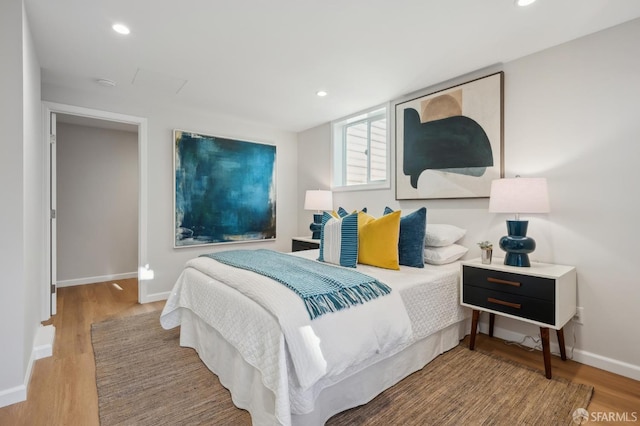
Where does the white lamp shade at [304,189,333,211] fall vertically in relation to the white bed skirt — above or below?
above

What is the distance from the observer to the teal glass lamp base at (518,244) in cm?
217

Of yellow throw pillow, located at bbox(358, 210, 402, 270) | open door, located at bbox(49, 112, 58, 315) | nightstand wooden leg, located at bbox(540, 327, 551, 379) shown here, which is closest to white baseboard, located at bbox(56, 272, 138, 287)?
open door, located at bbox(49, 112, 58, 315)

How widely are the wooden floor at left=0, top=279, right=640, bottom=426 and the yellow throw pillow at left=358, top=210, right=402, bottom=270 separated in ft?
3.55

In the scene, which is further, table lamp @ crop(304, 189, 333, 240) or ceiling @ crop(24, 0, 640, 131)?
table lamp @ crop(304, 189, 333, 240)

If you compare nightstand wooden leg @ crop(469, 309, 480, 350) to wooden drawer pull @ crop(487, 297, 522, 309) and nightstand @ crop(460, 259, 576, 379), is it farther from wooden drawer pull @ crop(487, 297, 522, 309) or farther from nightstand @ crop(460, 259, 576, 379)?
wooden drawer pull @ crop(487, 297, 522, 309)

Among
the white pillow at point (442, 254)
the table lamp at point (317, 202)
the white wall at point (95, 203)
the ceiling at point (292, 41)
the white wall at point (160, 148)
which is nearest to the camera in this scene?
the ceiling at point (292, 41)

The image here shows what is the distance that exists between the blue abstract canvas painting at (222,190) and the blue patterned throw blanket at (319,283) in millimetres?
1781

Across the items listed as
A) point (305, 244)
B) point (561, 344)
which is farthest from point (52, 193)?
point (561, 344)

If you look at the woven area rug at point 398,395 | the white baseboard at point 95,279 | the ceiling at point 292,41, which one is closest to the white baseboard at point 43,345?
the woven area rug at point 398,395

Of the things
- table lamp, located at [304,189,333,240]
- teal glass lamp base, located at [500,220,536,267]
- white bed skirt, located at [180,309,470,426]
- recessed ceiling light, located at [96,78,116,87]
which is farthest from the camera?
table lamp, located at [304,189,333,240]

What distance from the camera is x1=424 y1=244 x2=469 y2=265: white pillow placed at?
2.55m

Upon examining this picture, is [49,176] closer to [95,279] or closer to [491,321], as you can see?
[95,279]

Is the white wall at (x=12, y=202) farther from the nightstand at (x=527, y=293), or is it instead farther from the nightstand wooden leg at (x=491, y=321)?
the nightstand wooden leg at (x=491, y=321)

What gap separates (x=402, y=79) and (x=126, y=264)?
4.74 metres
